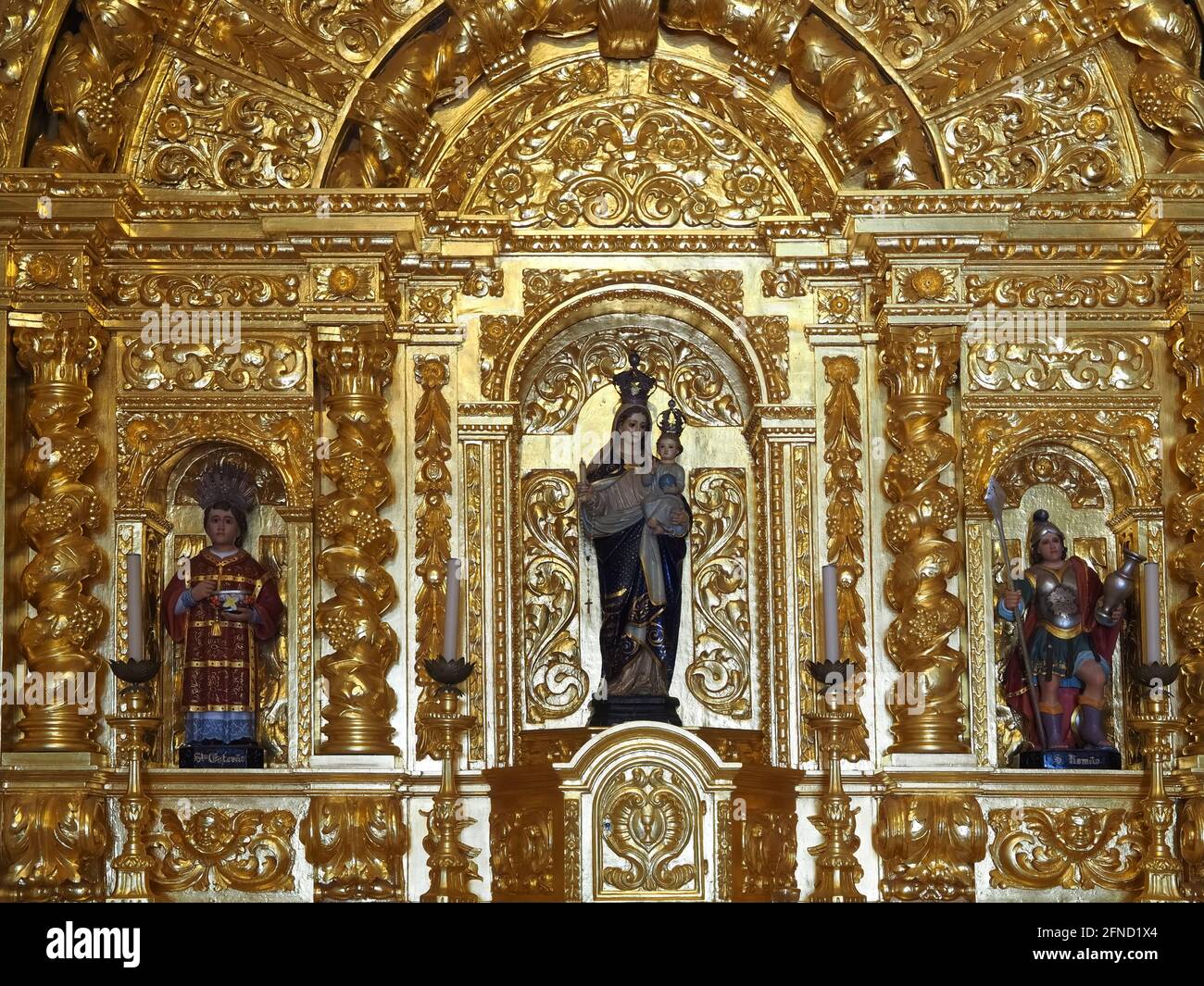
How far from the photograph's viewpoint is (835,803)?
10094 mm

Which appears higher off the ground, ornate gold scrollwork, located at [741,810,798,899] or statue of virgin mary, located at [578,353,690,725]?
statue of virgin mary, located at [578,353,690,725]

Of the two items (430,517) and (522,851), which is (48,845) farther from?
(430,517)

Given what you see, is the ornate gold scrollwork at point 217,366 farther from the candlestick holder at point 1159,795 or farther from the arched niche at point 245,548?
the candlestick holder at point 1159,795

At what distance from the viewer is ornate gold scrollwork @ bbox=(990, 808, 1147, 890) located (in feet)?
36.2

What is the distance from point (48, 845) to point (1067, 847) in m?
6.01

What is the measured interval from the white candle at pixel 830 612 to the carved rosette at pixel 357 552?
272 cm

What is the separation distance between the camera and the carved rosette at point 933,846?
10.6 m

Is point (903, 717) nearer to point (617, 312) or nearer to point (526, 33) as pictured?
point (617, 312)

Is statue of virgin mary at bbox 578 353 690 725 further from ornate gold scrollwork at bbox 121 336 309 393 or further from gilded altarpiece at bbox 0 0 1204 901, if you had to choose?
ornate gold scrollwork at bbox 121 336 309 393

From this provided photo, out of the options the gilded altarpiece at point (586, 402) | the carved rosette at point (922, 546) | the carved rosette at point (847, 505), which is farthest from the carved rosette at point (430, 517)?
the carved rosette at point (922, 546)

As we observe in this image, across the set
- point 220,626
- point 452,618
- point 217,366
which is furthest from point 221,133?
point 452,618

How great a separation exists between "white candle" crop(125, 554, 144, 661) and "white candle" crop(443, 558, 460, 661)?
167 cm

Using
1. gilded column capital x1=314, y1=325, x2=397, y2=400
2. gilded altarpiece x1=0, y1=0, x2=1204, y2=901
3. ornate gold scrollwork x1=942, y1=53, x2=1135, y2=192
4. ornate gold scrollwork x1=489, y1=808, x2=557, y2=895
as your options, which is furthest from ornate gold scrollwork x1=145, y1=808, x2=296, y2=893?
ornate gold scrollwork x1=942, y1=53, x2=1135, y2=192
